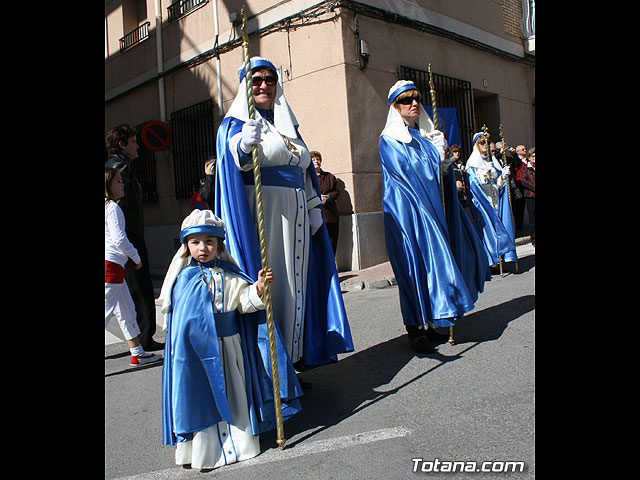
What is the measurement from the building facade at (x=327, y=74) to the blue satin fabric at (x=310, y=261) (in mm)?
5210

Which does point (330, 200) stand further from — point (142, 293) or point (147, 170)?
point (147, 170)

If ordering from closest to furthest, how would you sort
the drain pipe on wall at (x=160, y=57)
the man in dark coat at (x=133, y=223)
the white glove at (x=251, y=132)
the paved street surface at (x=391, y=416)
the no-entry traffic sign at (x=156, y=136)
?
the paved street surface at (x=391, y=416) < the white glove at (x=251, y=132) < the man in dark coat at (x=133, y=223) < the no-entry traffic sign at (x=156, y=136) < the drain pipe on wall at (x=160, y=57)

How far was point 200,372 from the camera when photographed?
2.66 metres

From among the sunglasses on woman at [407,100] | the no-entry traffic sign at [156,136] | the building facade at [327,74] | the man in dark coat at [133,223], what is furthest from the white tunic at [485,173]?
the no-entry traffic sign at [156,136]

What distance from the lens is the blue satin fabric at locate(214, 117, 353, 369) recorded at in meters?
3.18

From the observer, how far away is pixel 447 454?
8.40ft

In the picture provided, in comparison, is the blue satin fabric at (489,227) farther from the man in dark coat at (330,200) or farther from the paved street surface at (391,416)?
the paved street surface at (391,416)

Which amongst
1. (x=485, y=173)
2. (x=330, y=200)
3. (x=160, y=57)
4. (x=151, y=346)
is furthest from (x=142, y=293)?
(x=160, y=57)

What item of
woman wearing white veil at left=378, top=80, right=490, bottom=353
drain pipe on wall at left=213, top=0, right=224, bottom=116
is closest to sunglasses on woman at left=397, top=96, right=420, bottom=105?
woman wearing white veil at left=378, top=80, right=490, bottom=353

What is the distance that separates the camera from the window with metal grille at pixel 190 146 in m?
11.6

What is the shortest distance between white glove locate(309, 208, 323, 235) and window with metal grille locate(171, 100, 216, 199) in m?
Answer: 8.21

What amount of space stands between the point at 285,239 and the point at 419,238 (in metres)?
1.34
